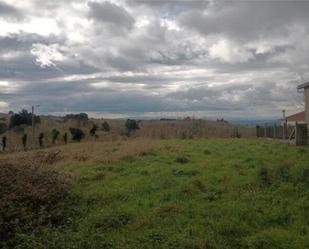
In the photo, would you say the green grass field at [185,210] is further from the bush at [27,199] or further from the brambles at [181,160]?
the brambles at [181,160]

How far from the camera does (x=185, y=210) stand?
9.55 metres

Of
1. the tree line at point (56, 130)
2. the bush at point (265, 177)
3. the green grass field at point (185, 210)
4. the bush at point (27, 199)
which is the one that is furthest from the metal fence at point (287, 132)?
the bush at point (27, 199)

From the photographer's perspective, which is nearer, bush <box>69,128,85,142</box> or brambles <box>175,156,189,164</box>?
brambles <box>175,156,189,164</box>

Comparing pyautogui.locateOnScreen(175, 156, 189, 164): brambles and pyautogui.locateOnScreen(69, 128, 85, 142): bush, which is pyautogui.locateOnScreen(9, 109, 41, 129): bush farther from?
pyautogui.locateOnScreen(175, 156, 189, 164): brambles

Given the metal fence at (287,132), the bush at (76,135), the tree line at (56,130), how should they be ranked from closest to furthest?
the metal fence at (287,132) → the tree line at (56,130) → the bush at (76,135)

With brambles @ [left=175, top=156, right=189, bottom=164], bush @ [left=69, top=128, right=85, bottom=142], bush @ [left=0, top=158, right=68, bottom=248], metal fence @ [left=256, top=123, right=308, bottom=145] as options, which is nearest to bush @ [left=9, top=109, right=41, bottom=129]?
bush @ [left=69, top=128, right=85, bottom=142]

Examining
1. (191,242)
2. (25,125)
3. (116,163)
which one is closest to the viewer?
(191,242)

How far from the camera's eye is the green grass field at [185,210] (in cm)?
744

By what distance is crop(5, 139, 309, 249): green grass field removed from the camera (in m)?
7.44

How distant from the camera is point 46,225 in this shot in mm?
8688

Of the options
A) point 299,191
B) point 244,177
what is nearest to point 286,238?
point 299,191

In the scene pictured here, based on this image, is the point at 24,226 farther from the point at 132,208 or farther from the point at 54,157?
the point at 54,157

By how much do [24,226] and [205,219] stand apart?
3.48 meters

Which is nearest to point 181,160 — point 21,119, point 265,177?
point 265,177
